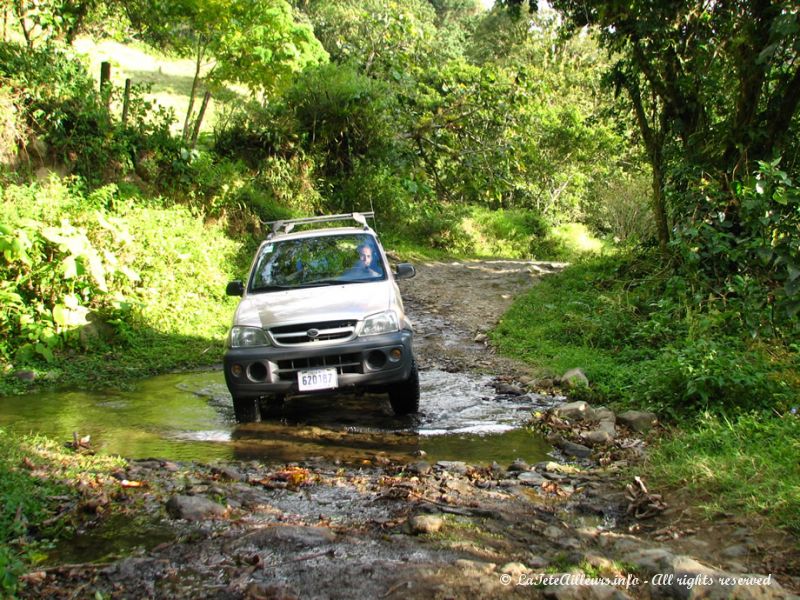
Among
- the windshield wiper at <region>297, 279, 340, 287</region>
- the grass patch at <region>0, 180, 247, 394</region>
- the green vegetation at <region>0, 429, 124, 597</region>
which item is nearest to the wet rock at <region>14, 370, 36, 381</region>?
the grass patch at <region>0, 180, 247, 394</region>

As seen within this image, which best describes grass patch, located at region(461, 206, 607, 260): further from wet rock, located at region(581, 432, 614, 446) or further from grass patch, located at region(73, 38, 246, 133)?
wet rock, located at region(581, 432, 614, 446)

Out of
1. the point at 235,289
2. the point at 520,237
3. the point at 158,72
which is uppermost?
the point at 158,72

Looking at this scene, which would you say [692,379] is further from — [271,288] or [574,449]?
[271,288]

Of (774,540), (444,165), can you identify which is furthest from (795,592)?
(444,165)

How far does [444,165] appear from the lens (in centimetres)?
1775

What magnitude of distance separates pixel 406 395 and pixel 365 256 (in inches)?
59.0

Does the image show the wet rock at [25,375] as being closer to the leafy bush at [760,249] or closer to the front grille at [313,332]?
the front grille at [313,332]

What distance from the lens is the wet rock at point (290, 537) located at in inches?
137

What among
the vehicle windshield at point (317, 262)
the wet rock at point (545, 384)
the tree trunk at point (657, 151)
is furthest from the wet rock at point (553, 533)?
the tree trunk at point (657, 151)

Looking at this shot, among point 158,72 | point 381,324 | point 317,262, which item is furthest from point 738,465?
point 158,72

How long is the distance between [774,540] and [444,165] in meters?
15.0

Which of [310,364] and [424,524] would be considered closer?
[424,524]

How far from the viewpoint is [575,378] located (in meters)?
7.09

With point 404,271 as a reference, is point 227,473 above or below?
below
